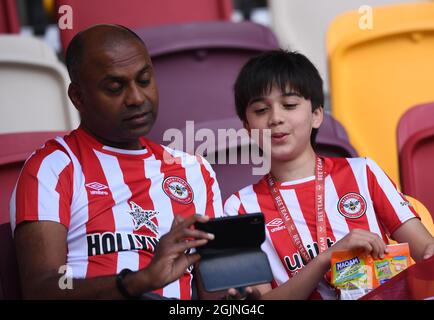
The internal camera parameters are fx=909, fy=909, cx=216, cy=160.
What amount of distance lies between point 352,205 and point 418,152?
0.59 metres

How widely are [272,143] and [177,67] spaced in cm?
117

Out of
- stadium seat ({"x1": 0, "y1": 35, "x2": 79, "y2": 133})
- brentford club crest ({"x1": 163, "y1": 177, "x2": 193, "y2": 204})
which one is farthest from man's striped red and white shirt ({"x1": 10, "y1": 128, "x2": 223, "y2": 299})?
stadium seat ({"x1": 0, "y1": 35, "x2": 79, "y2": 133})

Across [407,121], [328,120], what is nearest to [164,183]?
[328,120]

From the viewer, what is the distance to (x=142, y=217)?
8.48ft

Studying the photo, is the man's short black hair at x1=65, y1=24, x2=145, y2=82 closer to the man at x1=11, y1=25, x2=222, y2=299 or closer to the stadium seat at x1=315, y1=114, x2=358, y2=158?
the man at x1=11, y1=25, x2=222, y2=299

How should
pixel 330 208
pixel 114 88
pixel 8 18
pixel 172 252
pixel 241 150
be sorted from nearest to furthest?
pixel 172 252
pixel 114 88
pixel 330 208
pixel 241 150
pixel 8 18

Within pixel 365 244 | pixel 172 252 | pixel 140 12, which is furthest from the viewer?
pixel 140 12

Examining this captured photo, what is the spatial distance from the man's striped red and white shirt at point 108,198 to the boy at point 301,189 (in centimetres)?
18

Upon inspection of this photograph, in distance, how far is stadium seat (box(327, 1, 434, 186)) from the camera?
393cm

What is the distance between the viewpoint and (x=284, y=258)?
2641mm

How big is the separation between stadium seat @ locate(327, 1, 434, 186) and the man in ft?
4.22

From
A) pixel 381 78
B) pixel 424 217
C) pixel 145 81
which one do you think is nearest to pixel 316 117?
pixel 424 217

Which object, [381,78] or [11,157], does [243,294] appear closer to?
[11,157]

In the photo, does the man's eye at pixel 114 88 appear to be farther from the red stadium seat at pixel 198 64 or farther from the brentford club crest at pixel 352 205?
the red stadium seat at pixel 198 64
